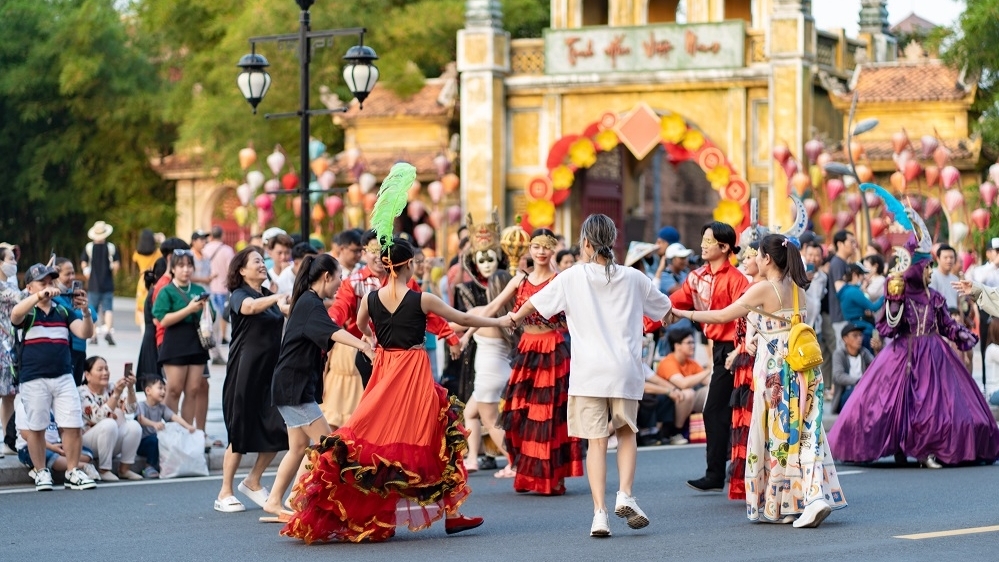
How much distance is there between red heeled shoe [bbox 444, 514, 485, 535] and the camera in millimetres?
9648

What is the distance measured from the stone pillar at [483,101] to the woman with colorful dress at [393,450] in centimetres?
2318

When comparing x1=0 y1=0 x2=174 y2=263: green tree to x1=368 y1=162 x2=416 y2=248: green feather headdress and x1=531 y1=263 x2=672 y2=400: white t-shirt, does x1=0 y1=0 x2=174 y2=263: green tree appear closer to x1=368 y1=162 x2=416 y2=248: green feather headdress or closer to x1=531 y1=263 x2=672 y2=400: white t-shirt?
x1=368 y1=162 x2=416 y2=248: green feather headdress

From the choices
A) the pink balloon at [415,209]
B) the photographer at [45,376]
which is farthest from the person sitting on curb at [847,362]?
the pink balloon at [415,209]

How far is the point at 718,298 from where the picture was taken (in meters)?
11.1

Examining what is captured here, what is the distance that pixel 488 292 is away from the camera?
12672mm

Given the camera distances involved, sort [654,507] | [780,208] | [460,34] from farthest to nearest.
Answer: [460,34], [780,208], [654,507]

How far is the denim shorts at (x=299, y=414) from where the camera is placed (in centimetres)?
1016

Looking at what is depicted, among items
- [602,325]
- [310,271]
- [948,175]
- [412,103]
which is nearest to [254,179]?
[412,103]

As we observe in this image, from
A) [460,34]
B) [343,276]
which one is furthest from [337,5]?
[343,276]

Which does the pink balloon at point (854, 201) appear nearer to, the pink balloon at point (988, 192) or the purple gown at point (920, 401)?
the pink balloon at point (988, 192)

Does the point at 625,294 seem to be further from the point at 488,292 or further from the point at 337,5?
the point at 337,5

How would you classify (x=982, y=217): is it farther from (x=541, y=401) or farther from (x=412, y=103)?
(x=541, y=401)

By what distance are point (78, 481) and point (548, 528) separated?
12.8 ft

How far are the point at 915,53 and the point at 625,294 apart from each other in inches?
1001
